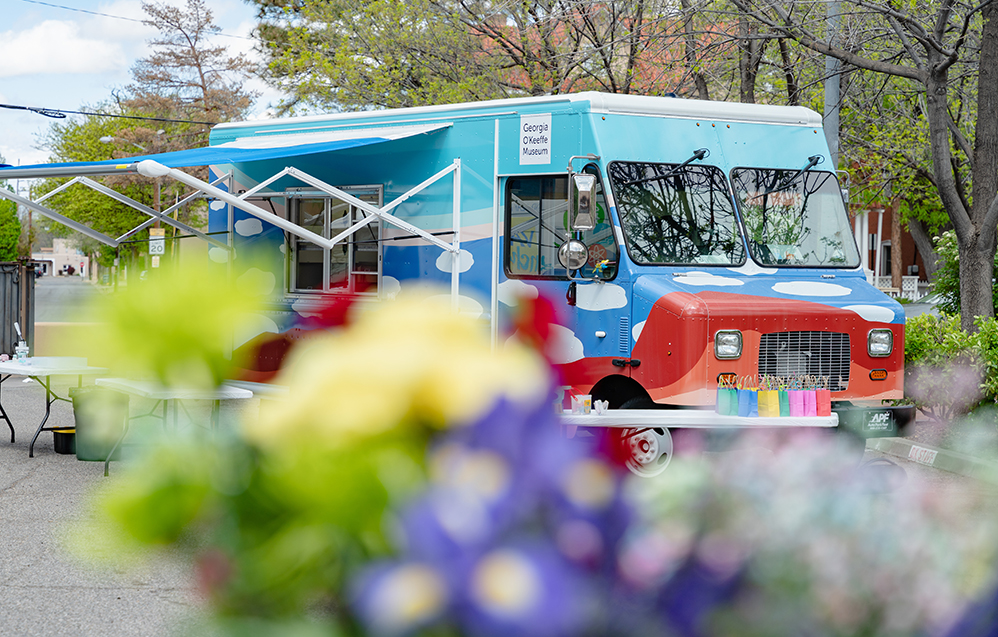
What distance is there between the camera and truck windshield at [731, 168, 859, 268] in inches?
336

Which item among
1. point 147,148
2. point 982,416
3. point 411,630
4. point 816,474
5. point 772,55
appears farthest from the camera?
point 147,148

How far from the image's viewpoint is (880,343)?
7992 mm

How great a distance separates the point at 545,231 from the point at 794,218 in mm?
2107

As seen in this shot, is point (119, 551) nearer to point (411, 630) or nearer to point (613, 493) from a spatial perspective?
point (411, 630)

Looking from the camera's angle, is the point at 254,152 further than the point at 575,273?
Yes

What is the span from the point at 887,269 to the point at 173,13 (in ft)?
140

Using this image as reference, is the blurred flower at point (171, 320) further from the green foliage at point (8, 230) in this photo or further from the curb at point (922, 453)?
the green foliage at point (8, 230)

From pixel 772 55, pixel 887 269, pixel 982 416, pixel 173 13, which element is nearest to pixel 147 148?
pixel 173 13

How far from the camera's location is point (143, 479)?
34.3 inches

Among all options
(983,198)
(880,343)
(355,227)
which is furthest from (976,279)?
(355,227)

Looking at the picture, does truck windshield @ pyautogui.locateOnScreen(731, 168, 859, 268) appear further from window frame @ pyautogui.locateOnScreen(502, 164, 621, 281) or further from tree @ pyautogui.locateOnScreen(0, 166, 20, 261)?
tree @ pyautogui.locateOnScreen(0, 166, 20, 261)

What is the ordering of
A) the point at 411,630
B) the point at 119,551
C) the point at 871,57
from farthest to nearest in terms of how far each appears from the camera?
the point at 871,57, the point at 119,551, the point at 411,630

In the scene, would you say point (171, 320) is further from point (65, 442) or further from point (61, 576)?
point (65, 442)

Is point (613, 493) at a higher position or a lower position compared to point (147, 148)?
lower
